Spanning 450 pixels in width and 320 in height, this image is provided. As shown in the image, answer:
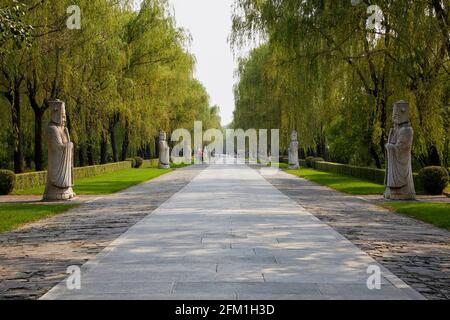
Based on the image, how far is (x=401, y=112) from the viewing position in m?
17.3

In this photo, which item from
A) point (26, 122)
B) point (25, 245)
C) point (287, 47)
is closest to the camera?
point (25, 245)

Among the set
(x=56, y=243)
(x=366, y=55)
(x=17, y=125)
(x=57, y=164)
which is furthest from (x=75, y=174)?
(x=56, y=243)

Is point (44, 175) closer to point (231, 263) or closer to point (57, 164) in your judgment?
point (57, 164)

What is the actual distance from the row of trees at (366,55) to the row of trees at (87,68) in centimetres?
661

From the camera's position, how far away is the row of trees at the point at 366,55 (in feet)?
54.1

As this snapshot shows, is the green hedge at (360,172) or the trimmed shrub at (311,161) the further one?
the trimmed shrub at (311,161)

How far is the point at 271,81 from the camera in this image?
2759 centimetres

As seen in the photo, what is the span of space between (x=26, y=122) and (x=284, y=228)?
24626 millimetres

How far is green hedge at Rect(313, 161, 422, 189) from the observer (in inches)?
961

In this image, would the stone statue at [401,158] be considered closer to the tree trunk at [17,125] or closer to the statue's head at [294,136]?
the tree trunk at [17,125]

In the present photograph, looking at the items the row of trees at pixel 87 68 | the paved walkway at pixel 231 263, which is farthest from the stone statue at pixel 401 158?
the row of trees at pixel 87 68

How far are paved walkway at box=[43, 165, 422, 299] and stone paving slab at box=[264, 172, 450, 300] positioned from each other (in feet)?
0.99
